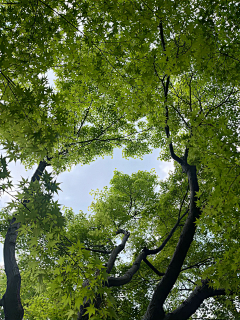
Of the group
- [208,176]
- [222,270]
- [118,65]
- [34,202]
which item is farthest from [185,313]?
[118,65]

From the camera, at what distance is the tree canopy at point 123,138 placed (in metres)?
2.32

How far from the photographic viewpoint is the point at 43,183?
2328 mm

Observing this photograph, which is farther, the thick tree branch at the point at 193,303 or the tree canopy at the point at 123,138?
the thick tree branch at the point at 193,303

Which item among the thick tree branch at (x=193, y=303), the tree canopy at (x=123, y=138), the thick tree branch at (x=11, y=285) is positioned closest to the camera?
the tree canopy at (x=123, y=138)

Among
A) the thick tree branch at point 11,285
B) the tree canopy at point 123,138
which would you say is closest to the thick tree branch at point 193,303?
the tree canopy at point 123,138

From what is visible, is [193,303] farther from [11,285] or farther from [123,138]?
[123,138]

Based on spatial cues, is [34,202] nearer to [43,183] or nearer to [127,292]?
[43,183]

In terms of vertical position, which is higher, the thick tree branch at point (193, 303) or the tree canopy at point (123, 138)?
the tree canopy at point (123, 138)

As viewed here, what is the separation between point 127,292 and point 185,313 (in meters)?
4.99

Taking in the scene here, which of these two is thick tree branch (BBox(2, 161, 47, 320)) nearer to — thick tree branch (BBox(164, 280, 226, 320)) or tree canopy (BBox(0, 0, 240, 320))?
tree canopy (BBox(0, 0, 240, 320))

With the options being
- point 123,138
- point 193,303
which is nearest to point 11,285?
point 193,303

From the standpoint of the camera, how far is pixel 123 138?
34.6ft

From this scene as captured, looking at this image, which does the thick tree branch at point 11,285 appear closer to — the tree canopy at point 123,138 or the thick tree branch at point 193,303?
the tree canopy at point 123,138

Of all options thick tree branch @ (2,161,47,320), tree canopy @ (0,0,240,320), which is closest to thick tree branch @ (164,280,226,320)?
tree canopy @ (0,0,240,320)
